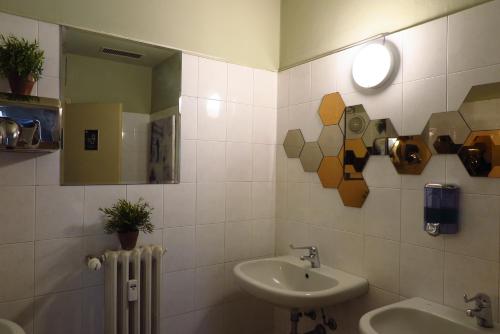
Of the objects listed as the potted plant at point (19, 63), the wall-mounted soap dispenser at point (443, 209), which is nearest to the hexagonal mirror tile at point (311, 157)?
the wall-mounted soap dispenser at point (443, 209)

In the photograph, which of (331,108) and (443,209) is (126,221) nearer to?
(331,108)

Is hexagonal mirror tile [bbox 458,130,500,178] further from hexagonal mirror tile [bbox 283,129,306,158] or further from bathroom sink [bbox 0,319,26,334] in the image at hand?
bathroom sink [bbox 0,319,26,334]

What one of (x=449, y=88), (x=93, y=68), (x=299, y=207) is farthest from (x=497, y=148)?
(x=93, y=68)

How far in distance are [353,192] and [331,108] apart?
1.53 ft

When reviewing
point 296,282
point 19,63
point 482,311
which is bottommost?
point 296,282

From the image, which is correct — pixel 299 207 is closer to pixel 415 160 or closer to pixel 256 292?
pixel 256 292

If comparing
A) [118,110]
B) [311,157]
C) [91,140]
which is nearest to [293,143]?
[311,157]

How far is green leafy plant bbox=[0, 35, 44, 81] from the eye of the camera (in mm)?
1323

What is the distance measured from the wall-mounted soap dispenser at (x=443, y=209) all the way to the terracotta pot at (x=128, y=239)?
1.27 metres

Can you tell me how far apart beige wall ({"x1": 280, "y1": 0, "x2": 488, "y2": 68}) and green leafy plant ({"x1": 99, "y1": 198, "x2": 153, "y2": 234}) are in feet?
4.16

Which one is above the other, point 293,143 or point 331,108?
point 331,108

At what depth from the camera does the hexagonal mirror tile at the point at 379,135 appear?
1559mm

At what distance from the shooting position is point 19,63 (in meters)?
1.33

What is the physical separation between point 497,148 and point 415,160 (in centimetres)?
30
